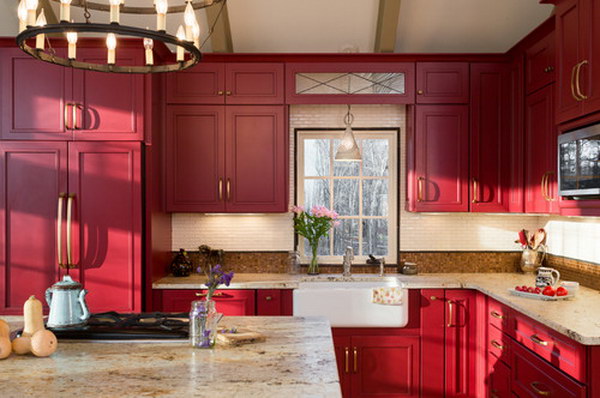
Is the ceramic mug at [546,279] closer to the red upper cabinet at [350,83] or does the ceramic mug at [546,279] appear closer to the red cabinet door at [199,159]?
the red upper cabinet at [350,83]

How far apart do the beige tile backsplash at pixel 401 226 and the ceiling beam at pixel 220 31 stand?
780 mm

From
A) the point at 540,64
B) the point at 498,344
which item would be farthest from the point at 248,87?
the point at 498,344

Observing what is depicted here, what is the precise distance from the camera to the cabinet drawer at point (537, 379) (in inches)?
96.5

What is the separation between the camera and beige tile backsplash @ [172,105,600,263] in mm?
4574

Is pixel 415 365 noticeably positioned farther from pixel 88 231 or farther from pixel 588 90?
pixel 88 231

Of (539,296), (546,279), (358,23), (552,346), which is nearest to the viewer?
(552,346)

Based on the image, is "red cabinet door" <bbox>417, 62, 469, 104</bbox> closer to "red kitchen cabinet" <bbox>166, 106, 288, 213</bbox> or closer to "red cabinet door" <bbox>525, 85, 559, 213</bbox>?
"red cabinet door" <bbox>525, 85, 559, 213</bbox>

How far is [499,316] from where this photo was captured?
11.4 feet

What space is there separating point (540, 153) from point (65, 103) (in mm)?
→ 3393

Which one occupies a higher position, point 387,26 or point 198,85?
point 387,26

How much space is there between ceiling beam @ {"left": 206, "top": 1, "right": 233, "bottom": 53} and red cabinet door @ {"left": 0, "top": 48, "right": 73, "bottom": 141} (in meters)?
1.22

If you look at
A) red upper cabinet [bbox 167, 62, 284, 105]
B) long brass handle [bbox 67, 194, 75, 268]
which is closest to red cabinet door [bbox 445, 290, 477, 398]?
red upper cabinet [bbox 167, 62, 284, 105]

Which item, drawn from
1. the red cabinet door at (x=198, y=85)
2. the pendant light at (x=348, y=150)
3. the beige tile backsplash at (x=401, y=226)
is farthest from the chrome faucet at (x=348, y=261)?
the red cabinet door at (x=198, y=85)

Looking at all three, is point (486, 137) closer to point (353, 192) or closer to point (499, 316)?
point (353, 192)
